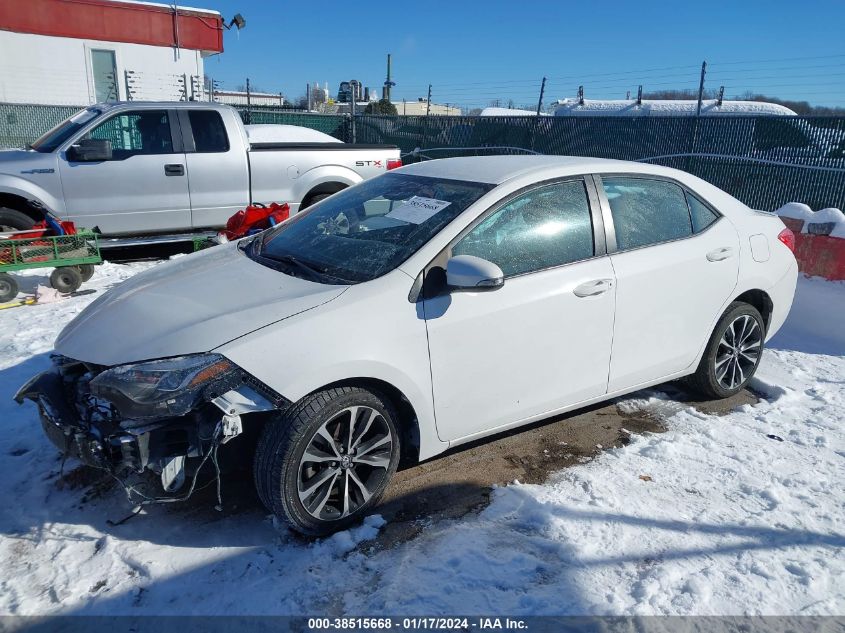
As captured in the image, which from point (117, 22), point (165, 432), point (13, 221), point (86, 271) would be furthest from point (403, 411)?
point (117, 22)

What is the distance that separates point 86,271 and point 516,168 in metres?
5.40

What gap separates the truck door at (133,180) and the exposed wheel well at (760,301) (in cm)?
654

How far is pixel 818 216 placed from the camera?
661 centimetres

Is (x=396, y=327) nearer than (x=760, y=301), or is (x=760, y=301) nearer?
(x=396, y=327)

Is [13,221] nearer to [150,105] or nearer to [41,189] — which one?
[41,189]

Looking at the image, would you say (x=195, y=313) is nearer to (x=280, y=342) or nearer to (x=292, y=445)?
(x=280, y=342)

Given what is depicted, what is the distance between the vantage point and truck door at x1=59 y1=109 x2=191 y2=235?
781 cm

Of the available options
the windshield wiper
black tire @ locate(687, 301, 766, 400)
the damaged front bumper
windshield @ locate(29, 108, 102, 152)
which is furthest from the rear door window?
windshield @ locate(29, 108, 102, 152)

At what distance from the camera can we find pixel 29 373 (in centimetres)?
469

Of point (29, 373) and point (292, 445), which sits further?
point (29, 373)

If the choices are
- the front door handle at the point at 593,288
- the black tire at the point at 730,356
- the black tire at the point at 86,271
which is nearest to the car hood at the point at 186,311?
the front door handle at the point at 593,288

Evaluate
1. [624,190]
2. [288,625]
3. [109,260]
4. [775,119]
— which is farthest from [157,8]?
[288,625]

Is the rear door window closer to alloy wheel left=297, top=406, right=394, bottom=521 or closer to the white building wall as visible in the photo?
alloy wheel left=297, top=406, right=394, bottom=521

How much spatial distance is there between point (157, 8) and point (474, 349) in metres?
24.9
